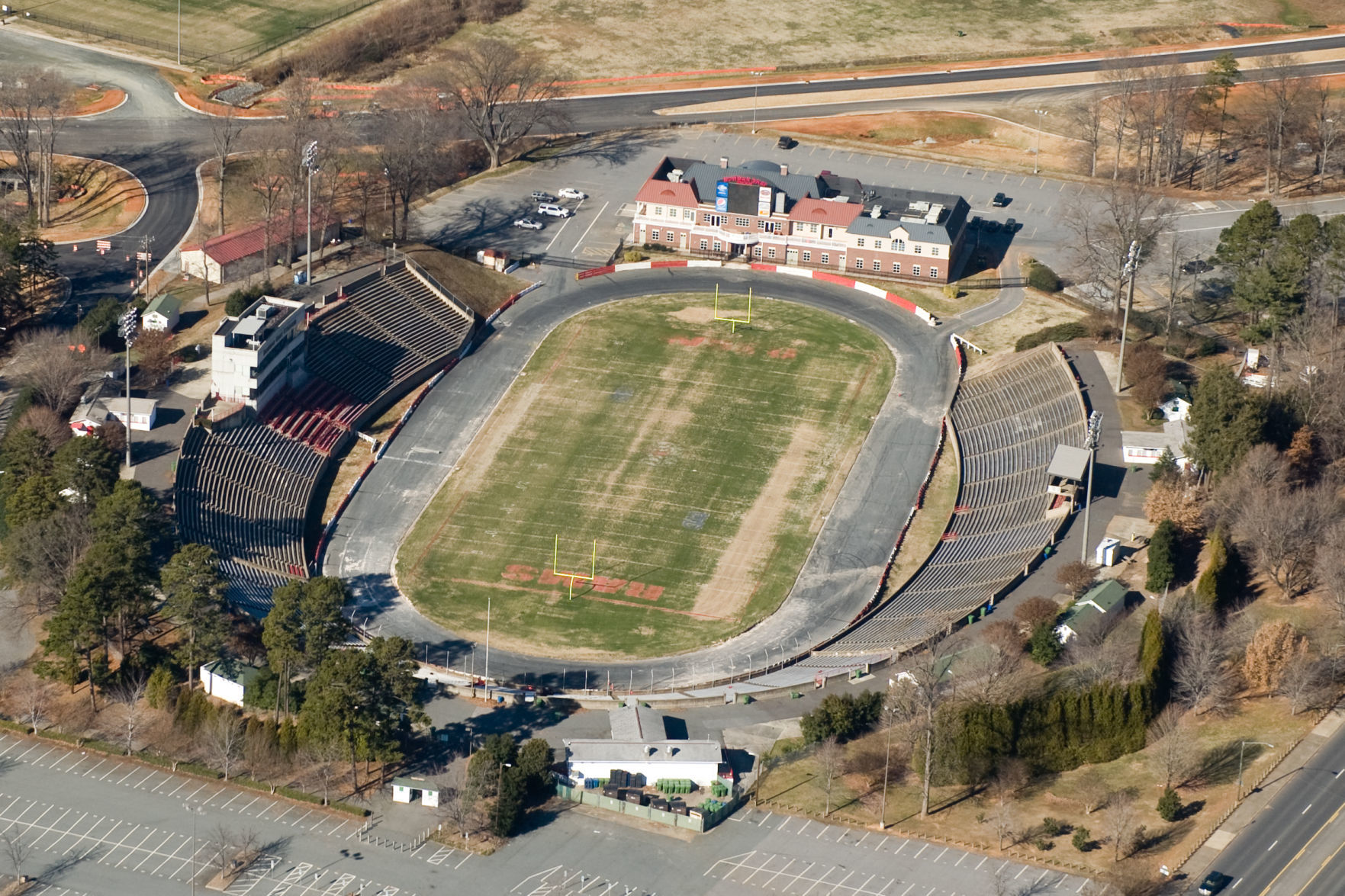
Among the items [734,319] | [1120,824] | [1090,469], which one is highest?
[1090,469]

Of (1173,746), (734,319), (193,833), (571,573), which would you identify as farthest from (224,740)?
(734,319)

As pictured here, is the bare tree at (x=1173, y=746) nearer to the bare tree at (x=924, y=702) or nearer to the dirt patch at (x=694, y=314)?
the bare tree at (x=924, y=702)

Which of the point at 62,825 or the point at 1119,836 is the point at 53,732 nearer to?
the point at 62,825

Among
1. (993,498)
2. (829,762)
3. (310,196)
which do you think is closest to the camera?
(829,762)

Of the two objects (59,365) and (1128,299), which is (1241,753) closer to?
(1128,299)

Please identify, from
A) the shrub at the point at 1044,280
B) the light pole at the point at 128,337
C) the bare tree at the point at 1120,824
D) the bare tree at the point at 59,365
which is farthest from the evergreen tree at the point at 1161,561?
the bare tree at the point at 59,365

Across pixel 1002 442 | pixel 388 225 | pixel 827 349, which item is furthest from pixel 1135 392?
pixel 388 225
